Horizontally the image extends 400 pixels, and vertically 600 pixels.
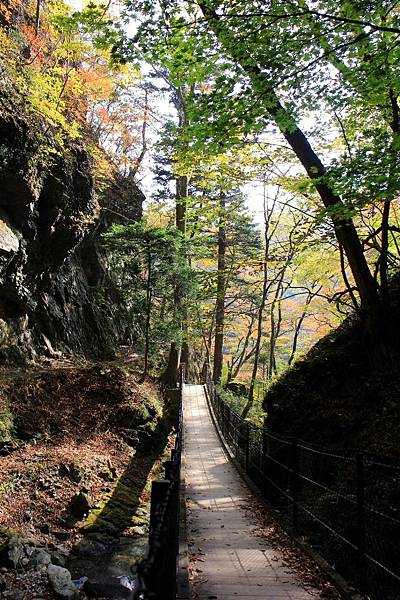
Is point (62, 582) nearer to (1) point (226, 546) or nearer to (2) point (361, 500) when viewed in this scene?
(1) point (226, 546)

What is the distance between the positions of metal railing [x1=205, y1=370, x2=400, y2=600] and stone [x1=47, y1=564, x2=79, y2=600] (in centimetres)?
317

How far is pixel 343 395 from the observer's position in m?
8.33

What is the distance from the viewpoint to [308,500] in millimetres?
6930

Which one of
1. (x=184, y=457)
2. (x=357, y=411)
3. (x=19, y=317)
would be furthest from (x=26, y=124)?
(x=357, y=411)

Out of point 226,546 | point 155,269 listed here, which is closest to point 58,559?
point 226,546

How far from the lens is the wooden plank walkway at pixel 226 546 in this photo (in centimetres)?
407

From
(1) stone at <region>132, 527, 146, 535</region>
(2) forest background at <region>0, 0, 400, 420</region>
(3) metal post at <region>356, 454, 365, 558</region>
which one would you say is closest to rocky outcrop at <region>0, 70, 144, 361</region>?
(2) forest background at <region>0, 0, 400, 420</region>

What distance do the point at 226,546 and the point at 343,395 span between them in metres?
4.14

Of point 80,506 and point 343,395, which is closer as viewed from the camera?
point 80,506

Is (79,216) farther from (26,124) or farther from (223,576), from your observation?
(223,576)

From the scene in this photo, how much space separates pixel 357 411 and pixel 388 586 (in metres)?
3.43

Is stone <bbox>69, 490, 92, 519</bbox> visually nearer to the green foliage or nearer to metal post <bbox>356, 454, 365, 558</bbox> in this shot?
metal post <bbox>356, 454, 365, 558</bbox>

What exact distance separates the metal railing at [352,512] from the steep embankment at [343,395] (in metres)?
0.61

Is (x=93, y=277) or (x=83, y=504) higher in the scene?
(x=93, y=277)
